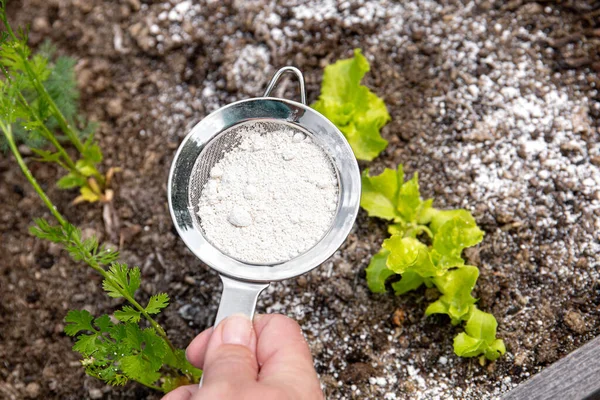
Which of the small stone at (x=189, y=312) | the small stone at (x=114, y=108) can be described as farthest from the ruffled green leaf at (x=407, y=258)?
the small stone at (x=114, y=108)

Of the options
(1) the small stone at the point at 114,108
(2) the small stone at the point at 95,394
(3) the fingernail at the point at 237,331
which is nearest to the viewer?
(3) the fingernail at the point at 237,331

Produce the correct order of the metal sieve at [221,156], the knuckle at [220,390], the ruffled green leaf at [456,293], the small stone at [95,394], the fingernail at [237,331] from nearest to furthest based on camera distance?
the knuckle at [220,390], the fingernail at [237,331], the metal sieve at [221,156], the ruffled green leaf at [456,293], the small stone at [95,394]

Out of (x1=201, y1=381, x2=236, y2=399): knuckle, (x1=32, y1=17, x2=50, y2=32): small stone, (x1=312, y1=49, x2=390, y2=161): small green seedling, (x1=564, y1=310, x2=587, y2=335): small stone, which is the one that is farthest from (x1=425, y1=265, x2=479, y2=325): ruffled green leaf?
(x1=32, y1=17, x2=50, y2=32): small stone

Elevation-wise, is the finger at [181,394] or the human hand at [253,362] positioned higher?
the human hand at [253,362]

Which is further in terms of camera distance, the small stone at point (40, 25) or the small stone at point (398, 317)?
the small stone at point (40, 25)

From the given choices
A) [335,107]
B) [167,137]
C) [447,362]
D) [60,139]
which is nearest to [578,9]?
[335,107]

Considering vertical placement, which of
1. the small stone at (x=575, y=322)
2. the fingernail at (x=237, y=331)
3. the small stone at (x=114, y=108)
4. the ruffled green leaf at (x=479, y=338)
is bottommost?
the small stone at (x=575, y=322)

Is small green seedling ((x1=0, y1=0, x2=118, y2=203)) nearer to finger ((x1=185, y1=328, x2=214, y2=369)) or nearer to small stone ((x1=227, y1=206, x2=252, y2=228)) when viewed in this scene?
small stone ((x1=227, y1=206, x2=252, y2=228))

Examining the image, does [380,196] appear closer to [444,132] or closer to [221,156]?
[444,132]

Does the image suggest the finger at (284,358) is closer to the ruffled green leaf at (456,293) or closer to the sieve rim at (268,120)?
the sieve rim at (268,120)
